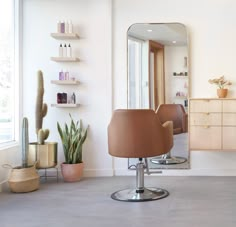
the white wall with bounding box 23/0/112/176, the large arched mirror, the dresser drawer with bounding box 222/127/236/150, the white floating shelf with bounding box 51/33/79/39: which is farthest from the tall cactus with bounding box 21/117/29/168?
the dresser drawer with bounding box 222/127/236/150

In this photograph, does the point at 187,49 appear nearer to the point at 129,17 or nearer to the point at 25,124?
the point at 129,17

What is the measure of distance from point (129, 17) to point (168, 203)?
2.45 metres

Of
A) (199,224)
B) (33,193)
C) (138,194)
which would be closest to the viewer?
(199,224)

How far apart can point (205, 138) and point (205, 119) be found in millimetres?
233

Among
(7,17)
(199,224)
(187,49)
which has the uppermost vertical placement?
(7,17)

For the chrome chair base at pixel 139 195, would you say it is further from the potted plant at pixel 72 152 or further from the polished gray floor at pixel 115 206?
the potted plant at pixel 72 152

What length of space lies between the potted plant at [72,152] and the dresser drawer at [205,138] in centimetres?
→ 137

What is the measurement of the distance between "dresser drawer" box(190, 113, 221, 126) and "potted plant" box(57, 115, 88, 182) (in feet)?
4.58

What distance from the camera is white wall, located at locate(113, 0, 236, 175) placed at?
159 inches

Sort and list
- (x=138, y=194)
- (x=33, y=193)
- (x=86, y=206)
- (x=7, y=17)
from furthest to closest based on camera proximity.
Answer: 1. (x=7, y=17)
2. (x=33, y=193)
3. (x=138, y=194)
4. (x=86, y=206)

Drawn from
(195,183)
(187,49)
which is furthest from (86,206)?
(187,49)

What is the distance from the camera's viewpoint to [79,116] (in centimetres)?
413

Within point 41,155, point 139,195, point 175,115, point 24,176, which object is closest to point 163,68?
point 175,115

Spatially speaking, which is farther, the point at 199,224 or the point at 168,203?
the point at 168,203
